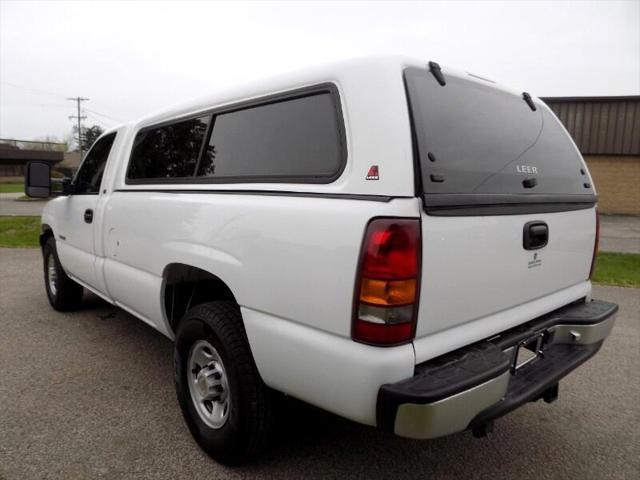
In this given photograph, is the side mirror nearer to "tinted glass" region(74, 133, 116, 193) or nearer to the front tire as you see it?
"tinted glass" region(74, 133, 116, 193)

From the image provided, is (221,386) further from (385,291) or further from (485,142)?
(485,142)

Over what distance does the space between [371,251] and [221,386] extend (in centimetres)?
124

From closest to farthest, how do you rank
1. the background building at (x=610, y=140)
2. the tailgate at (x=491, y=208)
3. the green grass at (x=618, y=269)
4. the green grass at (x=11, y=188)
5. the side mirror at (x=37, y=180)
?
the tailgate at (x=491, y=208)
the side mirror at (x=37, y=180)
the green grass at (x=618, y=269)
the background building at (x=610, y=140)
the green grass at (x=11, y=188)

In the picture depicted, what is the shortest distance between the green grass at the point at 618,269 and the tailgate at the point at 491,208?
4.72 metres

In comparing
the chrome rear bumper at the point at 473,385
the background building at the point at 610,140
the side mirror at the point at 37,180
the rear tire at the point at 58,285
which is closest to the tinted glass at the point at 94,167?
the side mirror at the point at 37,180

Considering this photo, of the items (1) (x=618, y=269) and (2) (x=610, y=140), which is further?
(2) (x=610, y=140)

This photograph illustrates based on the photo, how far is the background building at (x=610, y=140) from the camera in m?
15.7

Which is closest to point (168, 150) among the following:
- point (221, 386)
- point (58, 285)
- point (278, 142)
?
point (278, 142)

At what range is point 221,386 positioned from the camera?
7.98 feet

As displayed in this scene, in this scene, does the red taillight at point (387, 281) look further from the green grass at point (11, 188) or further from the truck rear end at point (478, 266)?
the green grass at point (11, 188)

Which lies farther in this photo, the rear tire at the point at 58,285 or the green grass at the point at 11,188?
the green grass at the point at 11,188

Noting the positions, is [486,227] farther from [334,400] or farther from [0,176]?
[0,176]

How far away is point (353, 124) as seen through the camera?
1.88m

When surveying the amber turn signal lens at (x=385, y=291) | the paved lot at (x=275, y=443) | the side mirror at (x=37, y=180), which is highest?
the side mirror at (x=37, y=180)
